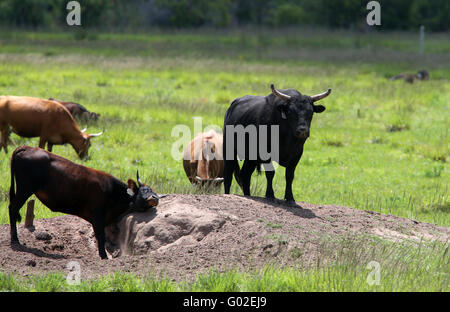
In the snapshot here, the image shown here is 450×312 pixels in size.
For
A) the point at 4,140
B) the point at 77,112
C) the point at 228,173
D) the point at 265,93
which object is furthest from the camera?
the point at 265,93

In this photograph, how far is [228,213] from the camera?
8.76 metres

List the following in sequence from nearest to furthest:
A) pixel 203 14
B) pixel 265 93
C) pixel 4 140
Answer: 1. pixel 4 140
2. pixel 265 93
3. pixel 203 14

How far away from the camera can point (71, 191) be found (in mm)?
8656

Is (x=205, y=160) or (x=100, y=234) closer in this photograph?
(x=100, y=234)

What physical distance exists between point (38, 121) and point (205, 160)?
4702 millimetres

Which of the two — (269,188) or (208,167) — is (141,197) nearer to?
(269,188)

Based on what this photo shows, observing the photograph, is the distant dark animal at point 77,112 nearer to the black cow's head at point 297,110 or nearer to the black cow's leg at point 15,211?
the black cow's head at point 297,110

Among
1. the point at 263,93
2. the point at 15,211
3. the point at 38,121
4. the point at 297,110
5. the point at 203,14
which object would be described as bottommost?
the point at 15,211

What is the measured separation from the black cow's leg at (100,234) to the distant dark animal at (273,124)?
2.61 metres

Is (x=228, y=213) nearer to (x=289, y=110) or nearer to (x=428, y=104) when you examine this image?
(x=289, y=110)

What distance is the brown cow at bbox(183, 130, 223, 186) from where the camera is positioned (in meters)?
11.6

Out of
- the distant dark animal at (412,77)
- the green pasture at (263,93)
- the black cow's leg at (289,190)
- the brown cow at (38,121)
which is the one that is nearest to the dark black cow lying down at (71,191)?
the green pasture at (263,93)

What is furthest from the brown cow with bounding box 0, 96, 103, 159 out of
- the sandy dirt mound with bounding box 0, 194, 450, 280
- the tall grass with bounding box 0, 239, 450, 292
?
the tall grass with bounding box 0, 239, 450, 292

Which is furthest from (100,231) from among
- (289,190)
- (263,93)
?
(263,93)
